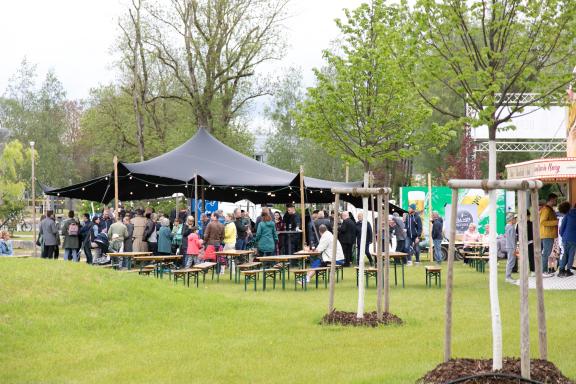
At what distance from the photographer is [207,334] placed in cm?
1189

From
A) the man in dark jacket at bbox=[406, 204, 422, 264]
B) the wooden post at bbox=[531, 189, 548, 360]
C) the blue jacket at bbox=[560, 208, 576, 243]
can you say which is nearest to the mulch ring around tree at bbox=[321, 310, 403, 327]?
the wooden post at bbox=[531, 189, 548, 360]

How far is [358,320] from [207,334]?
201 cm

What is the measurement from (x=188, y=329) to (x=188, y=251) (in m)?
10.0

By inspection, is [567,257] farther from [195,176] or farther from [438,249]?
[195,176]

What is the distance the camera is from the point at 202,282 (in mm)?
20656

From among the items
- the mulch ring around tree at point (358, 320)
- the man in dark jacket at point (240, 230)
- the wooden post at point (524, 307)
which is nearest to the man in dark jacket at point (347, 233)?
the man in dark jacket at point (240, 230)

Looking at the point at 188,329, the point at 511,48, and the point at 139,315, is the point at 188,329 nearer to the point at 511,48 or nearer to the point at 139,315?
the point at 139,315

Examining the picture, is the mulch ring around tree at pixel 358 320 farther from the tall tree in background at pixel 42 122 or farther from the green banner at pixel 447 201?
the tall tree in background at pixel 42 122

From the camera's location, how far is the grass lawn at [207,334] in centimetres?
912

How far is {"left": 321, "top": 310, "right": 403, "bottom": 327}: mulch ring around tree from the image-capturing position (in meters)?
12.0

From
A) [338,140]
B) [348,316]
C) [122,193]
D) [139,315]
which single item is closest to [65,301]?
[139,315]

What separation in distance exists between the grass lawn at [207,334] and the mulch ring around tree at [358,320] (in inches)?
7.8

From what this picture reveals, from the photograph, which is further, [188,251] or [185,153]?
[185,153]

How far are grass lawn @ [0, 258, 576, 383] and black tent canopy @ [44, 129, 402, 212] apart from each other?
870 centimetres
